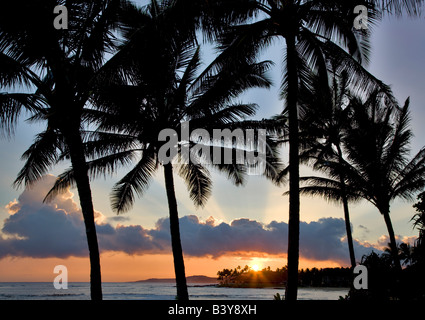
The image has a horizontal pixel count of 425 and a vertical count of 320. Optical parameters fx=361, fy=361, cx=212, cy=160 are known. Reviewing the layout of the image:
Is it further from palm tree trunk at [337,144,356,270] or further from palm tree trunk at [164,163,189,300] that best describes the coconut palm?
palm tree trunk at [164,163,189,300]

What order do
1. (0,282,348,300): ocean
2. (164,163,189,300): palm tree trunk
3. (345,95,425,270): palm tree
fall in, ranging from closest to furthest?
(164,163,189,300): palm tree trunk
(345,95,425,270): palm tree
(0,282,348,300): ocean

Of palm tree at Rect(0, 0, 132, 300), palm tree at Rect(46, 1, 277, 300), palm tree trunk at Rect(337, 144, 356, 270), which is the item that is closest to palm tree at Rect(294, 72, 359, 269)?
palm tree trunk at Rect(337, 144, 356, 270)

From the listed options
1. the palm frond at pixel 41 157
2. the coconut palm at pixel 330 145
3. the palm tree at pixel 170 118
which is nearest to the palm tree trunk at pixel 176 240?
the palm tree at pixel 170 118

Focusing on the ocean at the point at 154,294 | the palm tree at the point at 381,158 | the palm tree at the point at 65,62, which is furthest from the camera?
the ocean at the point at 154,294

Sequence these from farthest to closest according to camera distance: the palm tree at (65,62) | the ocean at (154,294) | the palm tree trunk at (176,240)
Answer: the ocean at (154,294) → the palm tree trunk at (176,240) → the palm tree at (65,62)

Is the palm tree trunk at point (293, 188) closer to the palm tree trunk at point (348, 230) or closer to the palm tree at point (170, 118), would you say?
the palm tree at point (170, 118)

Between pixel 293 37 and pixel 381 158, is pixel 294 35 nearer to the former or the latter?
pixel 293 37

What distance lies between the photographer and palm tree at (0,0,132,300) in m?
6.59

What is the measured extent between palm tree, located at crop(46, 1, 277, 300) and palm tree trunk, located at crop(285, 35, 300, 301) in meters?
1.37

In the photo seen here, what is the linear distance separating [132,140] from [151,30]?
5322mm

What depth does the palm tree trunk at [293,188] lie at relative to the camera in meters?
7.45

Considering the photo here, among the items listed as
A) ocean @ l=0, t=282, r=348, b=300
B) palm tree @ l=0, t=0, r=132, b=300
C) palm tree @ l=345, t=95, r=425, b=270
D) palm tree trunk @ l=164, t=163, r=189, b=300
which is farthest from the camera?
ocean @ l=0, t=282, r=348, b=300

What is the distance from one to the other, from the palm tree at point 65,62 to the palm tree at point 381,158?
10.5 meters
